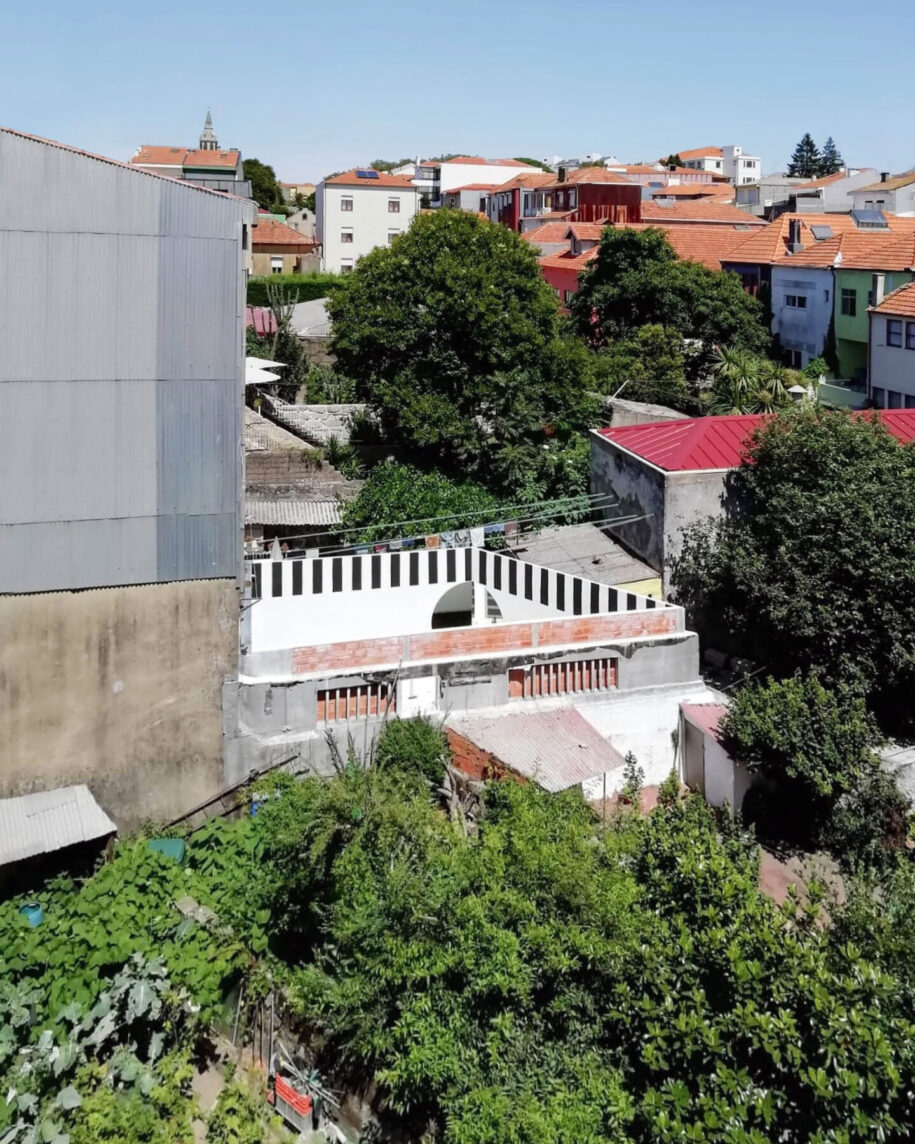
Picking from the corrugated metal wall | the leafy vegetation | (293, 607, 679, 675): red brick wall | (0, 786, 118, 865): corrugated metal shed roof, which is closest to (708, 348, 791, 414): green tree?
(293, 607, 679, 675): red brick wall

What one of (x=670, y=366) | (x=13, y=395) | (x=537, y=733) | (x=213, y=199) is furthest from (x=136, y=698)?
(x=670, y=366)

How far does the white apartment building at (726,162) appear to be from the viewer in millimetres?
120312

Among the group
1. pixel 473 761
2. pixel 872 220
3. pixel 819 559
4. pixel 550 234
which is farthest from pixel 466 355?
pixel 550 234

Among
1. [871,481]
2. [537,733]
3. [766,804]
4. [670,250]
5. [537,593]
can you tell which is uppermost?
[670,250]

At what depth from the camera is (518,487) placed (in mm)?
26703

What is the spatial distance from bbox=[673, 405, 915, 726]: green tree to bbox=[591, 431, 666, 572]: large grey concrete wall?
1.95 feet

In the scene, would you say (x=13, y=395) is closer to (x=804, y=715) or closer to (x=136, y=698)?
(x=136, y=698)

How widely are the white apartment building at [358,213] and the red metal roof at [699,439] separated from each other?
49562 millimetres

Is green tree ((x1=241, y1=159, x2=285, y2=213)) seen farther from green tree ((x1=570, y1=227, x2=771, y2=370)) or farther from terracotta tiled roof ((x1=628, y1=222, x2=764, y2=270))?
green tree ((x1=570, y1=227, x2=771, y2=370))

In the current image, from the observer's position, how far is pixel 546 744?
14.5 metres

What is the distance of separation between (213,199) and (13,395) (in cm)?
330

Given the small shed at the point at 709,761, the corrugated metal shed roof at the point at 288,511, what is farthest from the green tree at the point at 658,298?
the small shed at the point at 709,761

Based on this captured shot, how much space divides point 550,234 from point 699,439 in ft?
144

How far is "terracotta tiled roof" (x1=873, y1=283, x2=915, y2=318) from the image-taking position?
32.1m
